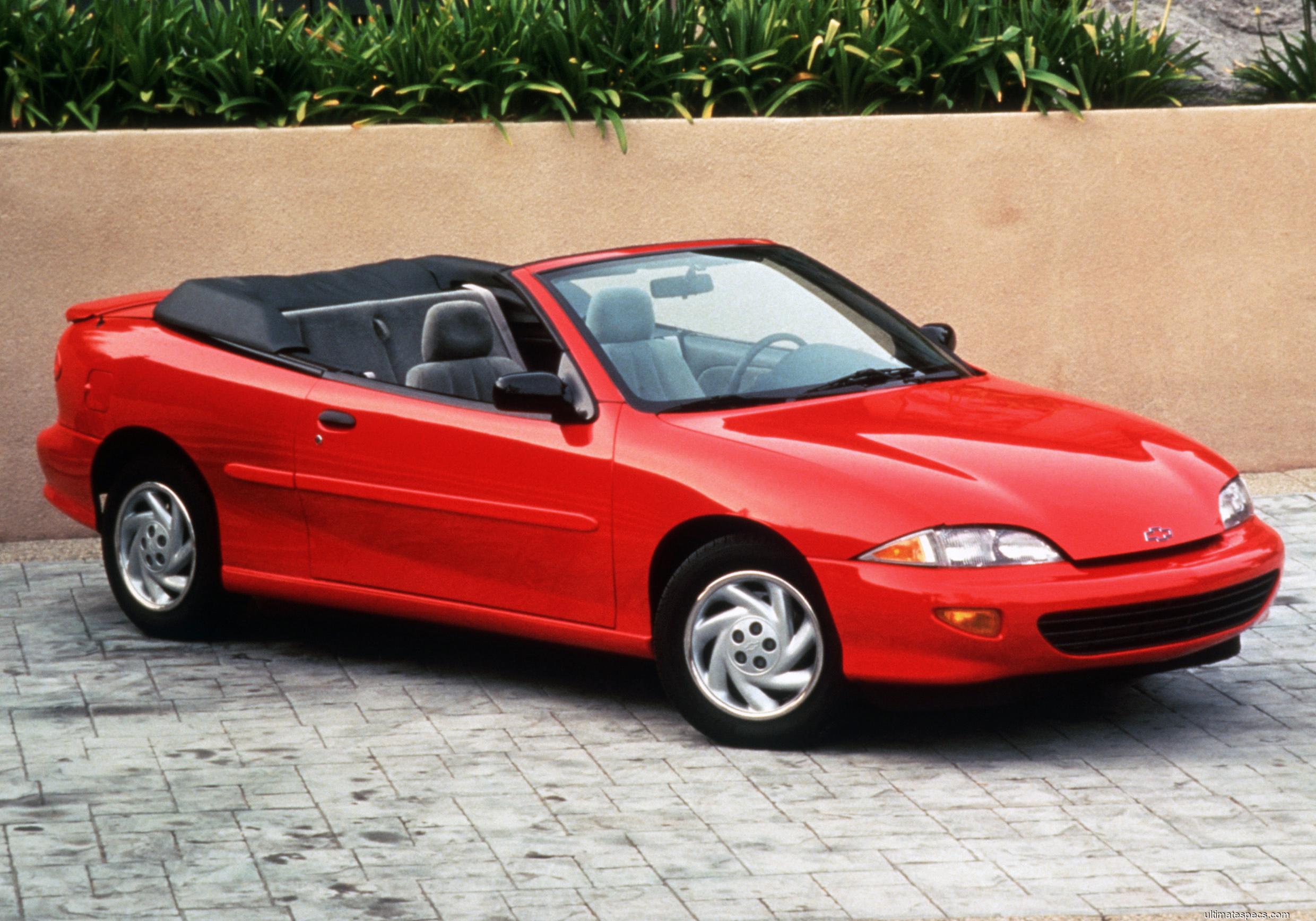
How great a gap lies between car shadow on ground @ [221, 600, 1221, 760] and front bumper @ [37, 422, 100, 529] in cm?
80

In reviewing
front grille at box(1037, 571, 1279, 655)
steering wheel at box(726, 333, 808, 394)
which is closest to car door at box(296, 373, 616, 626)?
steering wheel at box(726, 333, 808, 394)

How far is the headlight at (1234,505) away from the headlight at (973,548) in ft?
2.51

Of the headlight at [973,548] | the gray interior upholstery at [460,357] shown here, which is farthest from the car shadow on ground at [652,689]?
the gray interior upholstery at [460,357]

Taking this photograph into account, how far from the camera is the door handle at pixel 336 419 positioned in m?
7.02

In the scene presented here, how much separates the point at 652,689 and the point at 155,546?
215 cm

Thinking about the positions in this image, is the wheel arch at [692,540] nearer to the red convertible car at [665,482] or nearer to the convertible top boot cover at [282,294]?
the red convertible car at [665,482]

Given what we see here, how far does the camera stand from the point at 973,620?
5.70m

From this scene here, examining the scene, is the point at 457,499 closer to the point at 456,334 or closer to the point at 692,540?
the point at 456,334

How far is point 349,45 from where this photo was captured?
1096 cm

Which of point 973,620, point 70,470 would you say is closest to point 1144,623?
point 973,620

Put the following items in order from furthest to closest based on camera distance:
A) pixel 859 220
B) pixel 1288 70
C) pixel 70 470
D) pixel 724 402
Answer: pixel 1288 70, pixel 859 220, pixel 70 470, pixel 724 402

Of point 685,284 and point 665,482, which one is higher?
point 685,284

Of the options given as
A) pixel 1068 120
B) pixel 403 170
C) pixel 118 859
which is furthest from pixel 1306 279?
pixel 118 859

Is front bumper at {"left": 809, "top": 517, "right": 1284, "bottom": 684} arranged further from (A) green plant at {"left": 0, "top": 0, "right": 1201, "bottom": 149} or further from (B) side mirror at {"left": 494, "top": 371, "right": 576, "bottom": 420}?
(A) green plant at {"left": 0, "top": 0, "right": 1201, "bottom": 149}
